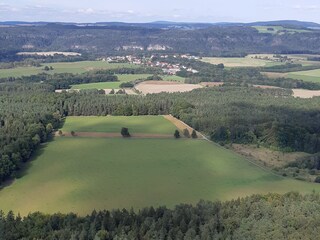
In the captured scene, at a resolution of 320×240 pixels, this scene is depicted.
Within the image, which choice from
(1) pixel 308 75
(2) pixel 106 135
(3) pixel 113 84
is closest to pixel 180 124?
(2) pixel 106 135

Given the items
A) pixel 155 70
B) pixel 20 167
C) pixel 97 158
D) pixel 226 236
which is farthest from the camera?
pixel 155 70

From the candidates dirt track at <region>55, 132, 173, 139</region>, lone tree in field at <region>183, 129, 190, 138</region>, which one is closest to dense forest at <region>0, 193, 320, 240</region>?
dirt track at <region>55, 132, 173, 139</region>

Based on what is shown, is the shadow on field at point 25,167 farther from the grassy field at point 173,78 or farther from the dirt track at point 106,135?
the grassy field at point 173,78

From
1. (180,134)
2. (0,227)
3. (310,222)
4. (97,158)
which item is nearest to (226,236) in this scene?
(310,222)

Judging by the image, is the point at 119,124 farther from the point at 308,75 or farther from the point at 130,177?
the point at 308,75

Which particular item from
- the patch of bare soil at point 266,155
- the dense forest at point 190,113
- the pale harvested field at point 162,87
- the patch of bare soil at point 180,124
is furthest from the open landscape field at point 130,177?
the pale harvested field at point 162,87

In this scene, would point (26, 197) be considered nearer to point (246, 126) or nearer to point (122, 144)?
point (122, 144)

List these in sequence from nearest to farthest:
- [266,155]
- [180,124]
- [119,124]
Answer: [266,155] < [119,124] < [180,124]
